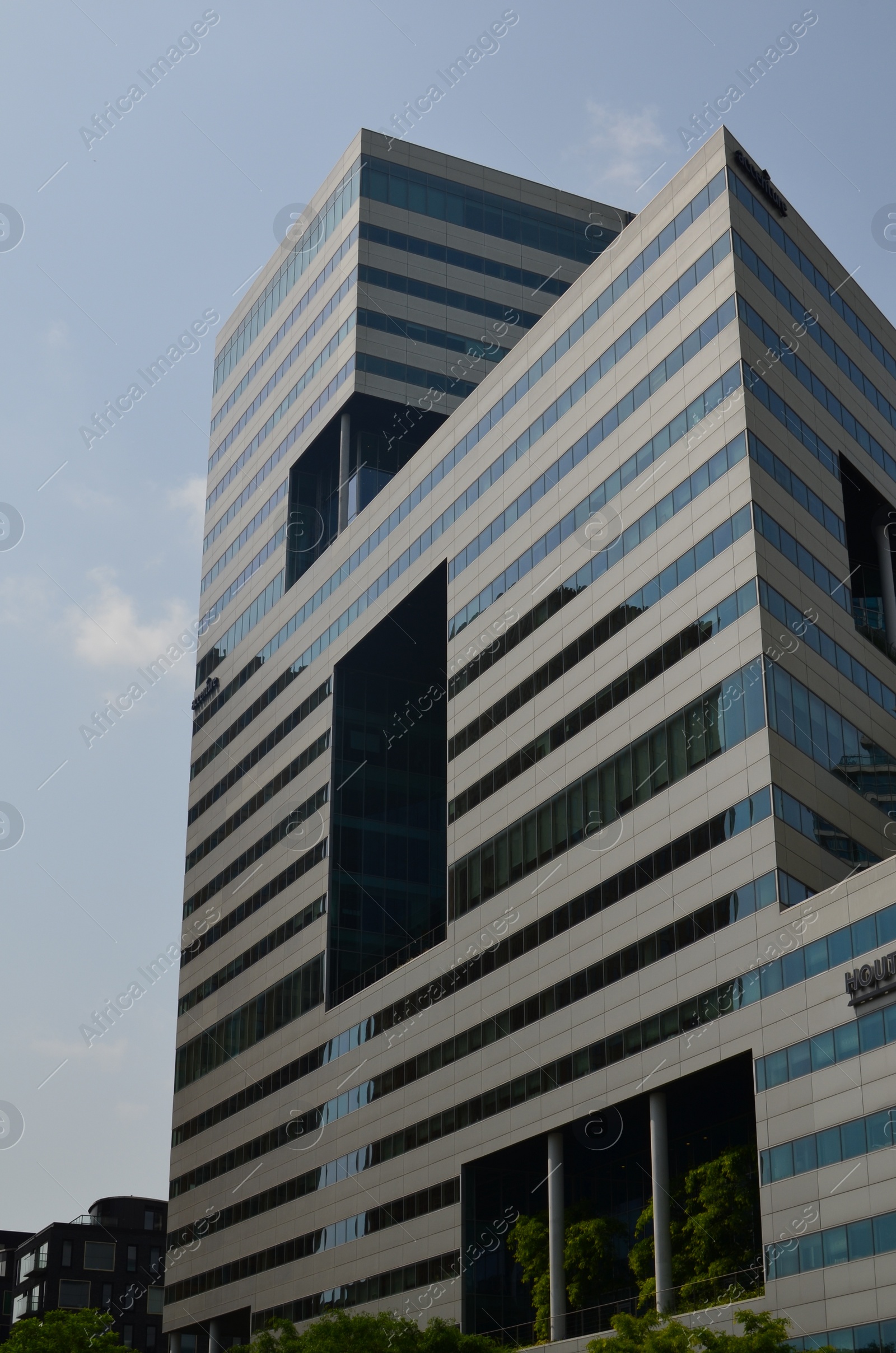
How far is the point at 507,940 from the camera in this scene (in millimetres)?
75625

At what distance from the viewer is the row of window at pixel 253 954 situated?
10094cm

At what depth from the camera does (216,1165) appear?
10706 centimetres

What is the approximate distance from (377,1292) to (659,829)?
3239cm

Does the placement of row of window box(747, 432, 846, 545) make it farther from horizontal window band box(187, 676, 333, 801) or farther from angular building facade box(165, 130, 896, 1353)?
horizontal window band box(187, 676, 333, 801)

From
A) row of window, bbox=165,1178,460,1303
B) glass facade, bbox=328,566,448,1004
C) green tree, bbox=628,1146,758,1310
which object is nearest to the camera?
green tree, bbox=628,1146,758,1310

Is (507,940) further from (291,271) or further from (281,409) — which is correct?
(291,271)

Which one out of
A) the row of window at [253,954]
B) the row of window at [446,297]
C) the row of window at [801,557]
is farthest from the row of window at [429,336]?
the row of window at [801,557]

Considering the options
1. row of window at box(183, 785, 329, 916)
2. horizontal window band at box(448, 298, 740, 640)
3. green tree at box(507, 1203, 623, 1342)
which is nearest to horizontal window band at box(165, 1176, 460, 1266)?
green tree at box(507, 1203, 623, 1342)

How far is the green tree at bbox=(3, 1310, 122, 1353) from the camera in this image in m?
79.2

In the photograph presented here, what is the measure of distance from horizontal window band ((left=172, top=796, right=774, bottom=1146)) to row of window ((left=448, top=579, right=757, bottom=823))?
24.6 ft

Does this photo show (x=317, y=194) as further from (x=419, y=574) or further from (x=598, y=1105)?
(x=598, y=1105)

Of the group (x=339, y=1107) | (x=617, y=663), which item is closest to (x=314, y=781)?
(x=339, y=1107)

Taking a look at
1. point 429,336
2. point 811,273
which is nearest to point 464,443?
point 811,273

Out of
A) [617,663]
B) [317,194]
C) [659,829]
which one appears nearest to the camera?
[659,829]
